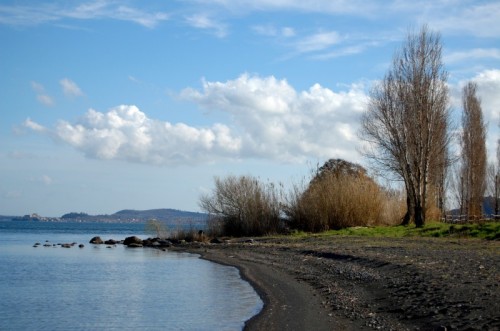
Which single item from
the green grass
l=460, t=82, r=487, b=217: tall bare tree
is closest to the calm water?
the green grass

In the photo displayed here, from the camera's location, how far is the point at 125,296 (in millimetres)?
21828

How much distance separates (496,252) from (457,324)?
38.3ft

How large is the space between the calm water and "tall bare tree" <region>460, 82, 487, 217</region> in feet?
94.3

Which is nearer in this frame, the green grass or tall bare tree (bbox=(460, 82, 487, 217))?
the green grass

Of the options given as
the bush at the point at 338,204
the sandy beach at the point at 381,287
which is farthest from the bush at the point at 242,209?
the sandy beach at the point at 381,287

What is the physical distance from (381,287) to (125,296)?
8840 mm

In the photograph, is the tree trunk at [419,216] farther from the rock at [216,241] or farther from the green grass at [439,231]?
the rock at [216,241]

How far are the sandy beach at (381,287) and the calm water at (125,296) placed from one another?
41.3 inches

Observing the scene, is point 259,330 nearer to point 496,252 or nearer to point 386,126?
point 496,252

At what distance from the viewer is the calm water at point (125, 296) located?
655 inches

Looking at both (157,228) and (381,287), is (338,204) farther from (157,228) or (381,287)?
(381,287)

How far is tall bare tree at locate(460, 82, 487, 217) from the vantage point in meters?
54.2

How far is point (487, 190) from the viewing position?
56875 millimetres

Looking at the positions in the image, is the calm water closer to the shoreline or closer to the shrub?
the shoreline
